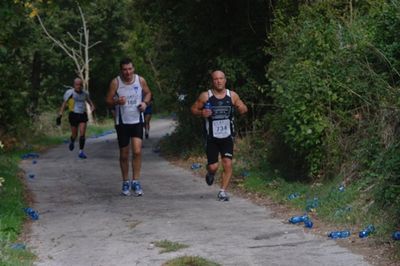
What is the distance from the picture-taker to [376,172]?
28.7 ft

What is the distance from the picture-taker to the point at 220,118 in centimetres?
1130

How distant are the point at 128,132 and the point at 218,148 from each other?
1.45 metres

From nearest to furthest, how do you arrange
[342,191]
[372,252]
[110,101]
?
1. [372,252]
2. [342,191]
3. [110,101]

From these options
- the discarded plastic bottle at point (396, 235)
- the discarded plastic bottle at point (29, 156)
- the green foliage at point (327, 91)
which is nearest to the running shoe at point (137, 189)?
the green foliage at point (327, 91)

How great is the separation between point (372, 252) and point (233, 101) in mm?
4429

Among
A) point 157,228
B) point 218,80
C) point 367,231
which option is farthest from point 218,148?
point 367,231

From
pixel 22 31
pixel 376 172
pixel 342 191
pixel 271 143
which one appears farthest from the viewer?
pixel 22 31

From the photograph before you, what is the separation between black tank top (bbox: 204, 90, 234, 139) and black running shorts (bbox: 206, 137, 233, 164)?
2.8 inches

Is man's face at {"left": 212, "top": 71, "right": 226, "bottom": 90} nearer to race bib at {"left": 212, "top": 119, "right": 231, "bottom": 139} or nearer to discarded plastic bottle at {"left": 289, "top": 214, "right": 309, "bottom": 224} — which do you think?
race bib at {"left": 212, "top": 119, "right": 231, "bottom": 139}

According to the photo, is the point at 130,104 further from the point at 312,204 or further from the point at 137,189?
the point at 312,204

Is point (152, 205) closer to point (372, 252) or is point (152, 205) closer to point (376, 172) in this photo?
point (376, 172)

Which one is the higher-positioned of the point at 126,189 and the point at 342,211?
the point at 342,211

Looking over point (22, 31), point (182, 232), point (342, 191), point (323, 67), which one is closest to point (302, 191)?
point (342, 191)

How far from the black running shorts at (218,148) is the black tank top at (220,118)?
0.07 metres
